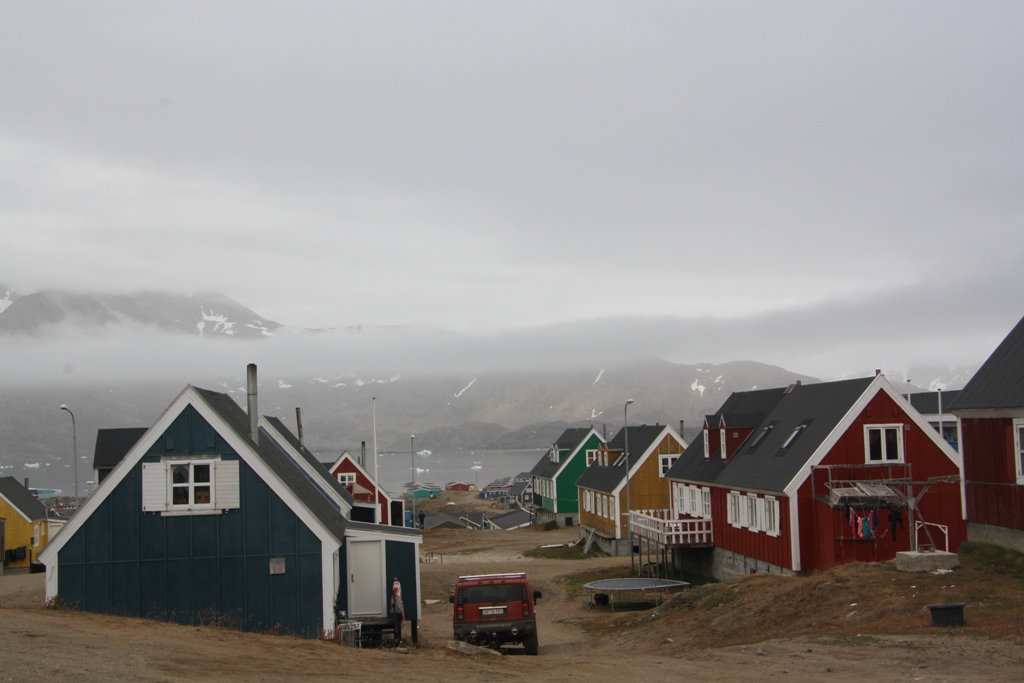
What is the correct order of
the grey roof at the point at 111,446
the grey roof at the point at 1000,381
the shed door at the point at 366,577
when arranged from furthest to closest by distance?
1. the grey roof at the point at 111,446
2. the grey roof at the point at 1000,381
3. the shed door at the point at 366,577

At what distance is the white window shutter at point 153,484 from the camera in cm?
2488

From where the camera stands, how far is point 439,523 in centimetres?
9856

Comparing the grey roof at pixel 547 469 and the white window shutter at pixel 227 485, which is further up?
the white window shutter at pixel 227 485

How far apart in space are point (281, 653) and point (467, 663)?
3815 mm

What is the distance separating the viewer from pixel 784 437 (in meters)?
39.5

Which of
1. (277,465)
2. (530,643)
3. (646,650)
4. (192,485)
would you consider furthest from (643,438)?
(192,485)

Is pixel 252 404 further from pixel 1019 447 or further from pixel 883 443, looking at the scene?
pixel 883 443

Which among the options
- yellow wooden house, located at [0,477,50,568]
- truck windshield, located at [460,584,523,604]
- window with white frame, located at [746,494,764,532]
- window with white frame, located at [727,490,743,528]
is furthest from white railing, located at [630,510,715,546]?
yellow wooden house, located at [0,477,50,568]

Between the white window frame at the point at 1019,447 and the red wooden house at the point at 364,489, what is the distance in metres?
38.7

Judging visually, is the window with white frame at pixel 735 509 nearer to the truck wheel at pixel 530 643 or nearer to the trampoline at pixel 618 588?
the trampoline at pixel 618 588

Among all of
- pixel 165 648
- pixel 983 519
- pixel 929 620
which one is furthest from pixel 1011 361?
pixel 165 648

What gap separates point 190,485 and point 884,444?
25.1 meters

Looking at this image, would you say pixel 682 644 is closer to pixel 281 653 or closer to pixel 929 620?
pixel 929 620

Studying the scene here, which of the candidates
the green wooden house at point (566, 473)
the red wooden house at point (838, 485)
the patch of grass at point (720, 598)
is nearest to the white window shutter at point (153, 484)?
the patch of grass at point (720, 598)
